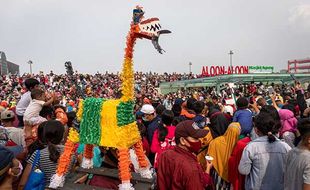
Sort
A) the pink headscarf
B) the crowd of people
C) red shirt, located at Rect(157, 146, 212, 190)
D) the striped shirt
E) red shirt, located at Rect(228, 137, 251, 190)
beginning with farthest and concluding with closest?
the pink headscarf, red shirt, located at Rect(228, 137, 251, 190), the striped shirt, the crowd of people, red shirt, located at Rect(157, 146, 212, 190)

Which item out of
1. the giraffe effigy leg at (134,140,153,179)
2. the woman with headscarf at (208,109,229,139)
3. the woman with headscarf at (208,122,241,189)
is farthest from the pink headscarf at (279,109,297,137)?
the giraffe effigy leg at (134,140,153,179)

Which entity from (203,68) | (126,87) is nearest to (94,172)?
(126,87)

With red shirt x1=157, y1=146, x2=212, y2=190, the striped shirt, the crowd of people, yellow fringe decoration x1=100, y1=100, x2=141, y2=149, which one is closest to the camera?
red shirt x1=157, y1=146, x2=212, y2=190

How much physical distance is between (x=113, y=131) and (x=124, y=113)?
0.89 feet

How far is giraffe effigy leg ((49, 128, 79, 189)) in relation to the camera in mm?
3602

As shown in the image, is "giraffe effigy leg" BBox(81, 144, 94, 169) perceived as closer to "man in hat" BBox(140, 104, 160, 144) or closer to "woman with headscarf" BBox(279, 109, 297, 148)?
"man in hat" BBox(140, 104, 160, 144)

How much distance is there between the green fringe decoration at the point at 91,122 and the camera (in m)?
4.18

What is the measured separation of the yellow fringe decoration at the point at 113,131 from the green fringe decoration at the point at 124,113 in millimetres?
46

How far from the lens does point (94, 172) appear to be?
375 cm

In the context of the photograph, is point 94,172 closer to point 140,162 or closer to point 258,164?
point 140,162

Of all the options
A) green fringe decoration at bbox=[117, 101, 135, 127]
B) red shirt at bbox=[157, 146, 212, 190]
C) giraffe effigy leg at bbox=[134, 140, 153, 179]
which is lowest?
giraffe effigy leg at bbox=[134, 140, 153, 179]

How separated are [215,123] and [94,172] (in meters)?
2.26

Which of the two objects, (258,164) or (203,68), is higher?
(203,68)

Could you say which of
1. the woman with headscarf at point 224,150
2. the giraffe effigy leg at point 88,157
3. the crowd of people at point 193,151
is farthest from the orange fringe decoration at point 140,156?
the woman with headscarf at point 224,150
